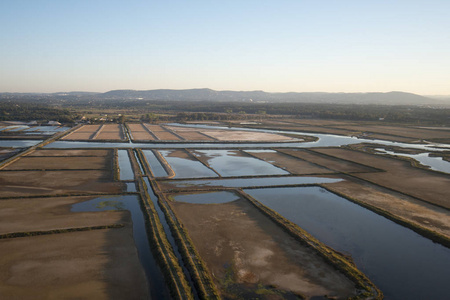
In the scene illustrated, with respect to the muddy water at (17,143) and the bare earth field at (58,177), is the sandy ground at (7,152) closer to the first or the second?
the bare earth field at (58,177)

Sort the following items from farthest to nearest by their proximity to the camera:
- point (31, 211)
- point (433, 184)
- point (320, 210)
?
point (433, 184) < point (320, 210) < point (31, 211)

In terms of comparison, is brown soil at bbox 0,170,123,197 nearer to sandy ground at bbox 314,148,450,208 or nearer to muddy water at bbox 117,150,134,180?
muddy water at bbox 117,150,134,180

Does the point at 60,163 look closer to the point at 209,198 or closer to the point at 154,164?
the point at 154,164

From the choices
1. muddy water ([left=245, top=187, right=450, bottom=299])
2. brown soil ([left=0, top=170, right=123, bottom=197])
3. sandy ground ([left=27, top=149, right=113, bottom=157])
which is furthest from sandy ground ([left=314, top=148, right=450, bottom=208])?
sandy ground ([left=27, top=149, right=113, bottom=157])

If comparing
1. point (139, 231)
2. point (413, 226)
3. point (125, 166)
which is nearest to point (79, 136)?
point (125, 166)

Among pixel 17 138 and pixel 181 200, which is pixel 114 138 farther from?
pixel 181 200

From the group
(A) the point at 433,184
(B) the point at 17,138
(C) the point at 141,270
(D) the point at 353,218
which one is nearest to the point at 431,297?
(D) the point at 353,218

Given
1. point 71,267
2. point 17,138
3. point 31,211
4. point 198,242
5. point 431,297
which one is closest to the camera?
point 431,297
